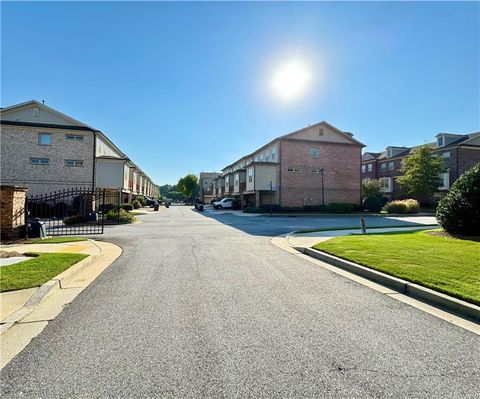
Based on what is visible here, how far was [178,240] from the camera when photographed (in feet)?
38.7

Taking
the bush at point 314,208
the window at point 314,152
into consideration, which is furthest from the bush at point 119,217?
the window at point 314,152

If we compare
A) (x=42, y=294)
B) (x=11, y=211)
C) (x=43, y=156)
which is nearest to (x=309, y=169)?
(x=43, y=156)

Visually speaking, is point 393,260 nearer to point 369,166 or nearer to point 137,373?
point 137,373

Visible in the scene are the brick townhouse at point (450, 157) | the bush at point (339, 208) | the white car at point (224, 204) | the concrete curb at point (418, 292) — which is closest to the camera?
the concrete curb at point (418, 292)

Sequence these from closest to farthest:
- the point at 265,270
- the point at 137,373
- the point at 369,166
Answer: the point at 137,373
the point at 265,270
the point at 369,166

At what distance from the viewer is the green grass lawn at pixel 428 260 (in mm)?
5113

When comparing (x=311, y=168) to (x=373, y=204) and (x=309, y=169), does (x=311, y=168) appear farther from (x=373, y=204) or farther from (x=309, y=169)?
(x=373, y=204)

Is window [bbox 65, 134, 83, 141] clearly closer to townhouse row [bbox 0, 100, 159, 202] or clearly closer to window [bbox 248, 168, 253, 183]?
townhouse row [bbox 0, 100, 159, 202]

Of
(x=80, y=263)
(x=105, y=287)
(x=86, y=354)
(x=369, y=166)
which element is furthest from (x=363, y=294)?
(x=369, y=166)

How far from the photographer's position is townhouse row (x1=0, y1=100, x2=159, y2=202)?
1039 inches

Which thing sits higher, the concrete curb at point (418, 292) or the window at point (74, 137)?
the window at point (74, 137)

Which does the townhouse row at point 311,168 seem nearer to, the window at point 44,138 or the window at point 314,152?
the window at point 314,152

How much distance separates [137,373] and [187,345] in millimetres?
657

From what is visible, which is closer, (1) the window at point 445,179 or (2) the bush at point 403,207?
(2) the bush at point 403,207
